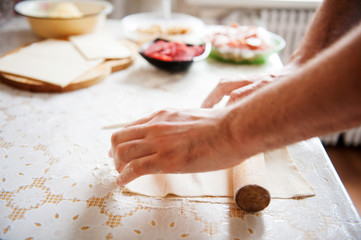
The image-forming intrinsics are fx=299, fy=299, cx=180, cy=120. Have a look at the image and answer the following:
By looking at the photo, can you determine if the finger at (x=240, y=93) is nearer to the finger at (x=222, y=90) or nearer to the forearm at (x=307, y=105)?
the finger at (x=222, y=90)

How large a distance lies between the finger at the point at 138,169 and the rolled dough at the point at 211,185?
0.17 ft

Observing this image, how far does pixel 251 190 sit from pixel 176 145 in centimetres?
16

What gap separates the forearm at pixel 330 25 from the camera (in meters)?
0.86

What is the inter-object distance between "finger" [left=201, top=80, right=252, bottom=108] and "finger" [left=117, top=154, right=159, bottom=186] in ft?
1.09

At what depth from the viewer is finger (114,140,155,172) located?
0.55 metres

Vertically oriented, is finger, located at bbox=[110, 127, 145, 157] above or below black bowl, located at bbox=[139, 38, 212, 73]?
above

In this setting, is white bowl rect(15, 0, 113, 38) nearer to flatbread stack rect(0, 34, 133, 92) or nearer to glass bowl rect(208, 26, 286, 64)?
flatbread stack rect(0, 34, 133, 92)

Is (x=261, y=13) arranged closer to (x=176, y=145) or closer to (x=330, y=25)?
(x=330, y=25)

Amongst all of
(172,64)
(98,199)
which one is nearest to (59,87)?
(172,64)

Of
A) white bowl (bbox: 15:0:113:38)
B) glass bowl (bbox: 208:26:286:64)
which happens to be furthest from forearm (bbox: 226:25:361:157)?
white bowl (bbox: 15:0:113:38)

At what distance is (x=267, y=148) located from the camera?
46 cm

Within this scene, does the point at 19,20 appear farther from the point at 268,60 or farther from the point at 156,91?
the point at 268,60

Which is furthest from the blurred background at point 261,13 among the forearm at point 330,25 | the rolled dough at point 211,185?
the rolled dough at point 211,185

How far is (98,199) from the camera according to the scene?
58 cm
